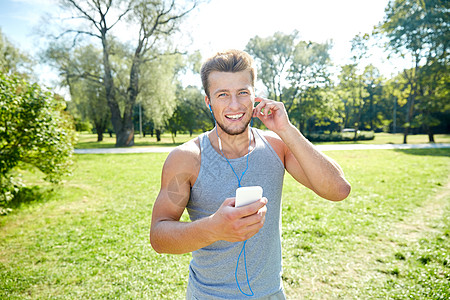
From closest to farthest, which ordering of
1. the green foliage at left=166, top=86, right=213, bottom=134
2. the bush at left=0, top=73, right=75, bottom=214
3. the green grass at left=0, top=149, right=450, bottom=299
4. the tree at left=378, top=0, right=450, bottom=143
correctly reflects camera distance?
1. the green grass at left=0, top=149, right=450, bottom=299
2. the bush at left=0, top=73, right=75, bottom=214
3. the tree at left=378, top=0, right=450, bottom=143
4. the green foliage at left=166, top=86, right=213, bottom=134

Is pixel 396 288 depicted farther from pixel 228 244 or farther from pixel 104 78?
pixel 104 78

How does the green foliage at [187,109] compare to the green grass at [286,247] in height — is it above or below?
above

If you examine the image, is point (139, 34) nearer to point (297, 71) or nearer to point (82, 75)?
point (82, 75)

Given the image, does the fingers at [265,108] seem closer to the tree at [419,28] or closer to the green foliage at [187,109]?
the tree at [419,28]

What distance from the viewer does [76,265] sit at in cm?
413

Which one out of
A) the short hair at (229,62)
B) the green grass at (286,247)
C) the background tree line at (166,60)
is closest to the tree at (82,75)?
the background tree line at (166,60)

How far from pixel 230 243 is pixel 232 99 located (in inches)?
33.5

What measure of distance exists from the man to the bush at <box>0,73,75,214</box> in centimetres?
561

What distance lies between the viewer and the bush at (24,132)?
5.62 metres

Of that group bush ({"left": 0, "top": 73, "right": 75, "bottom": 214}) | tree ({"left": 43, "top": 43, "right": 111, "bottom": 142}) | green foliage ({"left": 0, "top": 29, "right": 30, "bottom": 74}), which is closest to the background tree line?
tree ({"left": 43, "top": 43, "right": 111, "bottom": 142})

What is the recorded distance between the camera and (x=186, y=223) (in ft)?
4.24

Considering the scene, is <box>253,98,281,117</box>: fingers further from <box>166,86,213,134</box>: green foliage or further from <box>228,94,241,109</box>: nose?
<box>166,86,213,134</box>: green foliage

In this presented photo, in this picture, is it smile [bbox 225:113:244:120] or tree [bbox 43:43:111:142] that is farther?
tree [bbox 43:43:111:142]

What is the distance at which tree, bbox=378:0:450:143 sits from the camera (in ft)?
67.8
